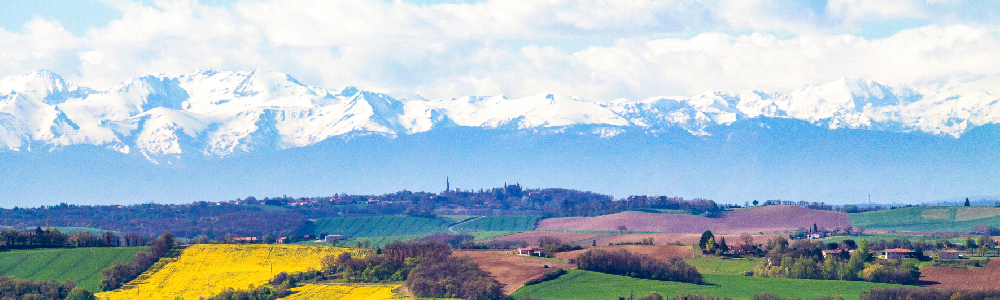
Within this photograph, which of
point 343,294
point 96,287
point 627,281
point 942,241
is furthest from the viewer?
point 942,241

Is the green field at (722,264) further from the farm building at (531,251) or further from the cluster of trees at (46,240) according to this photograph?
the cluster of trees at (46,240)

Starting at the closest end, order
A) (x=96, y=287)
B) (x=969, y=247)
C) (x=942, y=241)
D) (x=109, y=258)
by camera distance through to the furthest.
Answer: (x=96, y=287) → (x=109, y=258) → (x=969, y=247) → (x=942, y=241)

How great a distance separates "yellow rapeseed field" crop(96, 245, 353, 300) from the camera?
15150cm

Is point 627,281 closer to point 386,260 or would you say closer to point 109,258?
point 386,260

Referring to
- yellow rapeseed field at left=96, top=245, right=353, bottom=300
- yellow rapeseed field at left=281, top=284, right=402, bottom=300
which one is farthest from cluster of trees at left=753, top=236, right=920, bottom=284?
yellow rapeseed field at left=96, top=245, right=353, bottom=300

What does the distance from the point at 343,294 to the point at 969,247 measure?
324 feet

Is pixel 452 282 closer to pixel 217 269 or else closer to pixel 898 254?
pixel 217 269

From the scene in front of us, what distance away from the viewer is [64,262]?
170375mm

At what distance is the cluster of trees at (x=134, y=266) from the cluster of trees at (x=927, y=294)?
92976 mm

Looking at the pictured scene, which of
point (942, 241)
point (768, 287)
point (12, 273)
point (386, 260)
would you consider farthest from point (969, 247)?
point (12, 273)

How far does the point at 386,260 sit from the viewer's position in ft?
512

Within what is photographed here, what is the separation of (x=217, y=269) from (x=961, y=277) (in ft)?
311

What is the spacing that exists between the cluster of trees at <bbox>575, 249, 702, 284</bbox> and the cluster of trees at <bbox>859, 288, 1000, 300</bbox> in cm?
2482

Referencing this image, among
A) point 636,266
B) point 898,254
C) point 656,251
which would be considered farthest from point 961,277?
point 656,251
